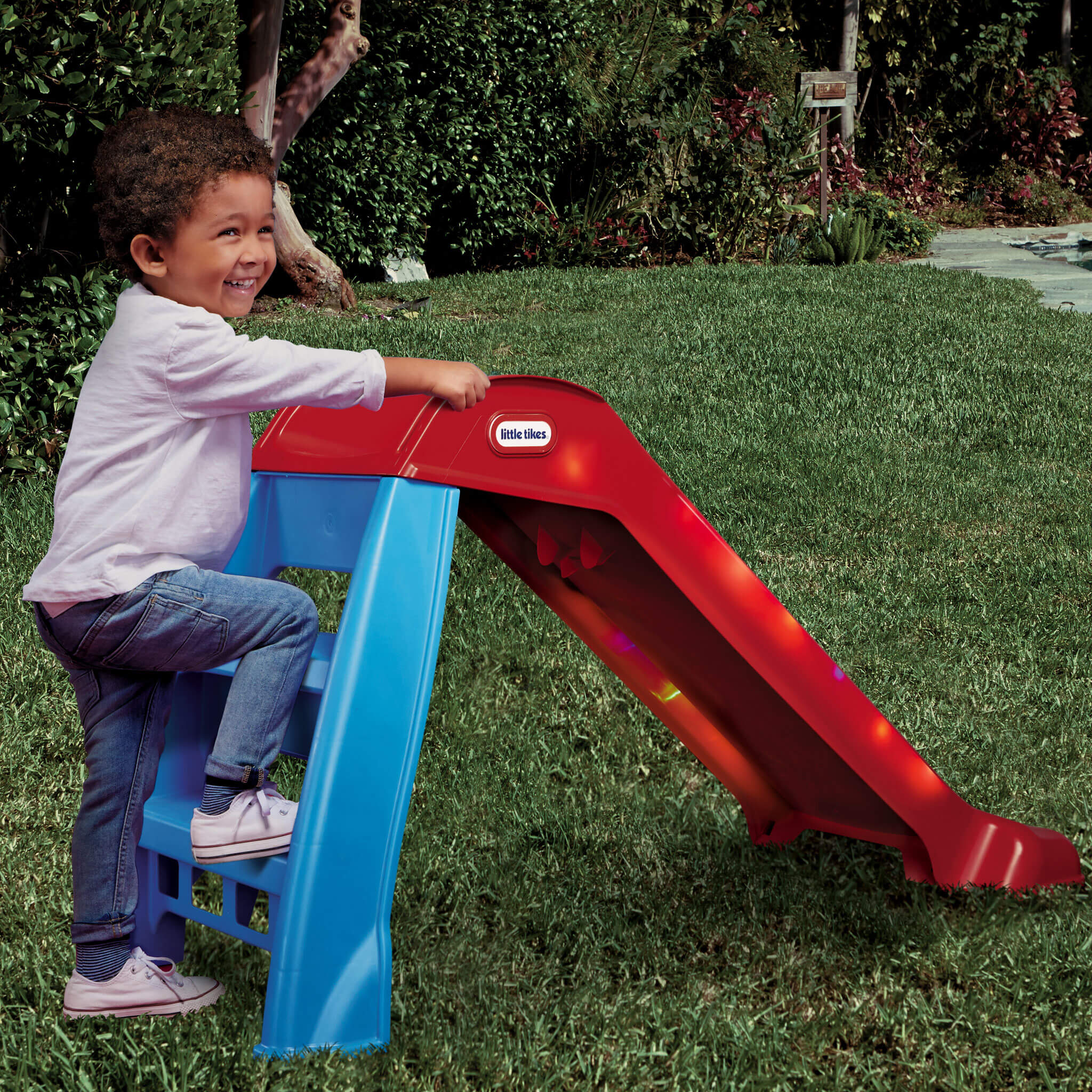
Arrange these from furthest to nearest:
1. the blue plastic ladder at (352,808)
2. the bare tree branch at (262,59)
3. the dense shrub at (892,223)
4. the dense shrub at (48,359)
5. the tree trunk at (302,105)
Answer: the dense shrub at (892,223), the tree trunk at (302,105), the bare tree branch at (262,59), the dense shrub at (48,359), the blue plastic ladder at (352,808)

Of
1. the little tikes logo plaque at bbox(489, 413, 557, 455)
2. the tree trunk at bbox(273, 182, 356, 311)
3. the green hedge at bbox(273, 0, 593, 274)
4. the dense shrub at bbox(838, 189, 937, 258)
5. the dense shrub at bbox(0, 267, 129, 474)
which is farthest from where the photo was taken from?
the dense shrub at bbox(838, 189, 937, 258)

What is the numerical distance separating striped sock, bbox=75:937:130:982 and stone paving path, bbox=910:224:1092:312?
916 cm

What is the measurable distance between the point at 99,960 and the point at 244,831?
441 millimetres

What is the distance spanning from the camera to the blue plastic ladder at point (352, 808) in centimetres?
187

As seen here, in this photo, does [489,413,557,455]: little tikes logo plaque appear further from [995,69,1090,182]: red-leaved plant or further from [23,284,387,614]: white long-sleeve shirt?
[995,69,1090,182]: red-leaved plant

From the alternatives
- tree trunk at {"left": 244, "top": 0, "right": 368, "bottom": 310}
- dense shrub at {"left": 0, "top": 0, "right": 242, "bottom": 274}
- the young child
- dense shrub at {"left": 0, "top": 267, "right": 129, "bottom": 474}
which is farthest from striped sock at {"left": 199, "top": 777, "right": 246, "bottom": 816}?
tree trunk at {"left": 244, "top": 0, "right": 368, "bottom": 310}

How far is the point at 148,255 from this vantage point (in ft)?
6.50

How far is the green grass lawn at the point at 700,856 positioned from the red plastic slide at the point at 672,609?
13 cm

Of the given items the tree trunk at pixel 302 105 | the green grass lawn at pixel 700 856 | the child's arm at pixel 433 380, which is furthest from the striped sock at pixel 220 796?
the tree trunk at pixel 302 105

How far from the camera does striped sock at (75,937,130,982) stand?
82.3 inches

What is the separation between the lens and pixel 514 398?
6.81ft

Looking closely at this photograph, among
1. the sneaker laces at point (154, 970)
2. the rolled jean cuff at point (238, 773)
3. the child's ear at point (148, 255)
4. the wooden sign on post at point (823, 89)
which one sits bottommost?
the sneaker laces at point (154, 970)

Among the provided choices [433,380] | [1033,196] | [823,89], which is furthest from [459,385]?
[1033,196]

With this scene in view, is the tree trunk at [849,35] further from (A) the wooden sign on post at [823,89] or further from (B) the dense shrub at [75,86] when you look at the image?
(B) the dense shrub at [75,86]
